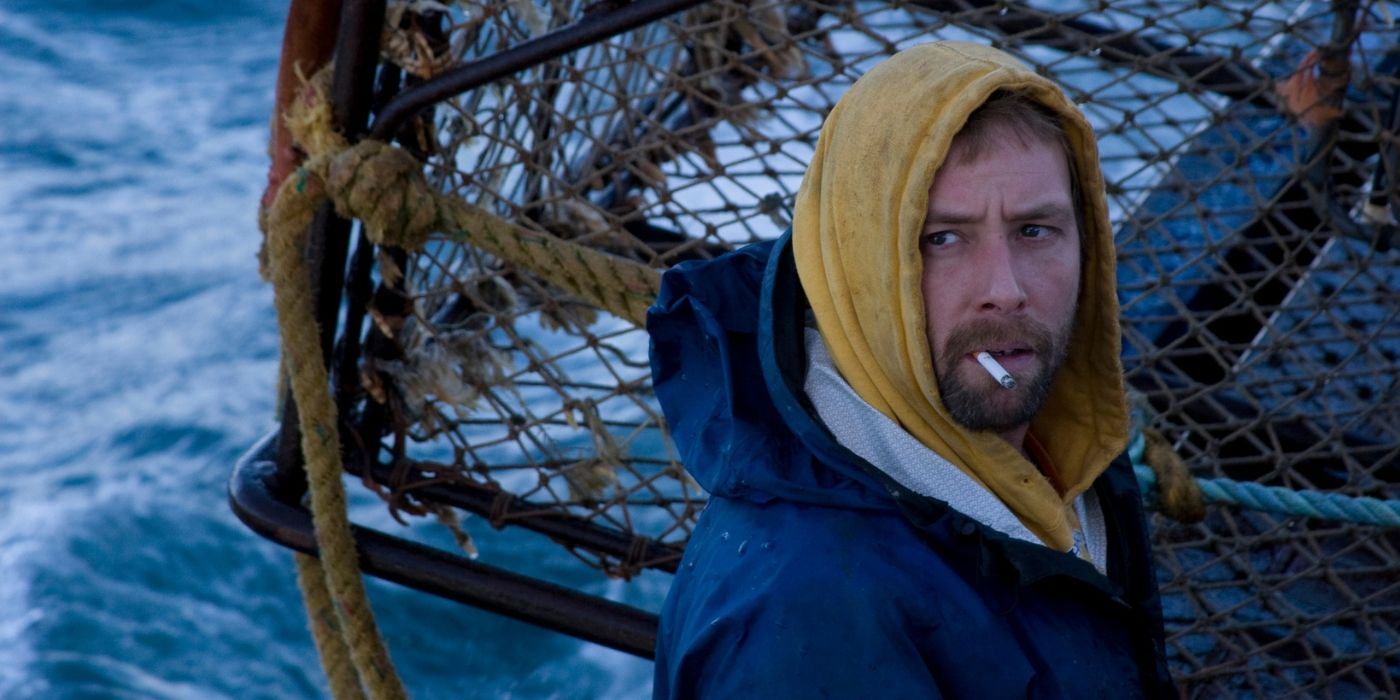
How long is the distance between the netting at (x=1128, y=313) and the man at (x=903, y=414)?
0.84 m

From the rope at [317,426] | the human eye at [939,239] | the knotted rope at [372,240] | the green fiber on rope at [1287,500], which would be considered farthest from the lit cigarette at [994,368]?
the rope at [317,426]

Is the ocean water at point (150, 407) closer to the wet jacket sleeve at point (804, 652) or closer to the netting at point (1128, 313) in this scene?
the netting at point (1128, 313)

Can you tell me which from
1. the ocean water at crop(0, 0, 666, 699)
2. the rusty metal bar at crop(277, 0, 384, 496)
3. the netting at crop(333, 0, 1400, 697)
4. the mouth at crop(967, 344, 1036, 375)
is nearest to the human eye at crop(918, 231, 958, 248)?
the mouth at crop(967, 344, 1036, 375)

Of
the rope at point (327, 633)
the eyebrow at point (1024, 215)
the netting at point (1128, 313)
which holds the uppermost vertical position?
the eyebrow at point (1024, 215)

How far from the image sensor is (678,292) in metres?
1.38

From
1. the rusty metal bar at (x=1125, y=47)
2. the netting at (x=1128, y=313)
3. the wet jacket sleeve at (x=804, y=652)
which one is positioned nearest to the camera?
the wet jacket sleeve at (x=804, y=652)

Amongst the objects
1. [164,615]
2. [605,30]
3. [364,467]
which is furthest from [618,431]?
[605,30]

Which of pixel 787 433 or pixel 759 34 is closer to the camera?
pixel 787 433

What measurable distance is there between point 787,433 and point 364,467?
1.28 meters

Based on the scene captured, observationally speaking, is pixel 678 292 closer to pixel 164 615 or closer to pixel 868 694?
pixel 868 694

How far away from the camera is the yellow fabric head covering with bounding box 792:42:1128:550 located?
122 cm

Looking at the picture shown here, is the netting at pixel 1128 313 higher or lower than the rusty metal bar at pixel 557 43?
lower

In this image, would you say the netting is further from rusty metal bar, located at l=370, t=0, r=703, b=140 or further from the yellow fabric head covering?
the yellow fabric head covering

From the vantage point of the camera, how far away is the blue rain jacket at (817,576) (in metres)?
1.08
